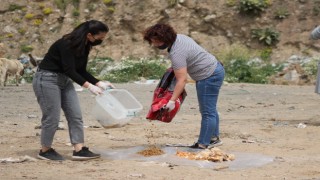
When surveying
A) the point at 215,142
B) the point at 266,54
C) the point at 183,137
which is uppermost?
the point at 215,142

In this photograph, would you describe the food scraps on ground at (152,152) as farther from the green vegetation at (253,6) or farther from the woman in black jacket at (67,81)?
the green vegetation at (253,6)

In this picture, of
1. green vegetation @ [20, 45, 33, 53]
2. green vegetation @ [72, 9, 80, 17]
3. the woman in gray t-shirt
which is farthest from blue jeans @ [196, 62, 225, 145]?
green vegetation @ [72, 9, 80, 17]

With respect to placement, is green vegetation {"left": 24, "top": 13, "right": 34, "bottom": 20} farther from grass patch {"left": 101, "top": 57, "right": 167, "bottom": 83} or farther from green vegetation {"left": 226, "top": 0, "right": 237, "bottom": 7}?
green vegetation {"left": 226, "top": 0, "right": 237, "bottom": 7}

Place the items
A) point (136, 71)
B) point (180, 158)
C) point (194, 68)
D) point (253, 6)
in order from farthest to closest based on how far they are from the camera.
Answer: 1. point (253, 6)
2. point (136, 71)
3. point (194, 68)
4. point (180, 158)

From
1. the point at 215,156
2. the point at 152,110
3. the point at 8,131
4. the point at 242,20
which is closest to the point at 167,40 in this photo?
the point at 152,110

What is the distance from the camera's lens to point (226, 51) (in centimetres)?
2622

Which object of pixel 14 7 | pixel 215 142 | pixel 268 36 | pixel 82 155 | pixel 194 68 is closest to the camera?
pixel 82 155

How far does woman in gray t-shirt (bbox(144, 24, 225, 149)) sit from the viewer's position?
26.3 ft

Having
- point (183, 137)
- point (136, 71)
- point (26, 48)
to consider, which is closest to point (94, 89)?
point (183, 137)

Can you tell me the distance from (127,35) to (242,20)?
4.83 meters

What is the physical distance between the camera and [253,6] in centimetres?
2794

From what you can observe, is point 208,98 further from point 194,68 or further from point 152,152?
point 152,152

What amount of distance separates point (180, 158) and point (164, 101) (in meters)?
0.80

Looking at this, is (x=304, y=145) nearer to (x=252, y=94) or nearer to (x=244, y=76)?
(x=252, y=94)
